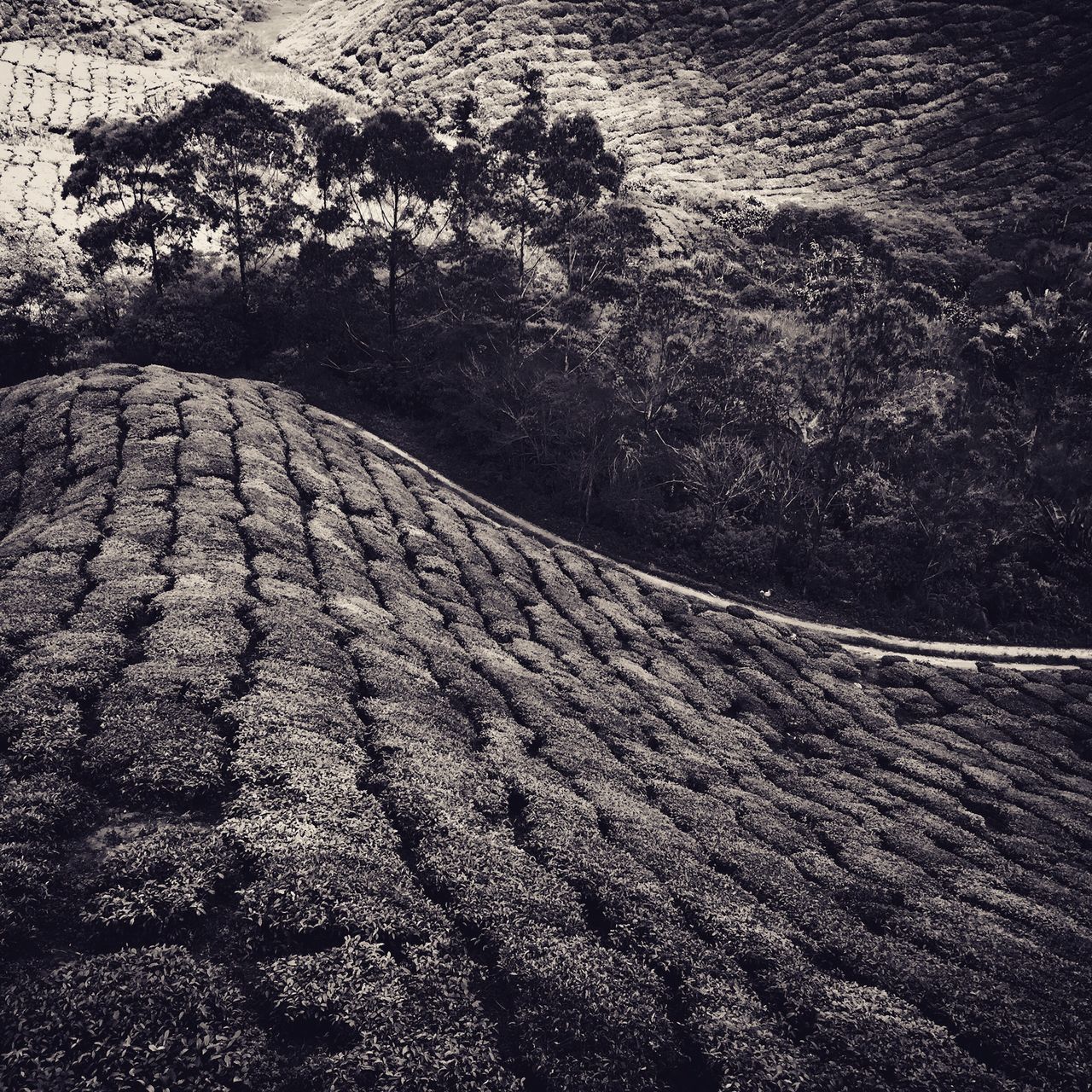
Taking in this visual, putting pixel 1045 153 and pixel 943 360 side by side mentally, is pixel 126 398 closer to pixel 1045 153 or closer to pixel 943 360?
pixel 943 360

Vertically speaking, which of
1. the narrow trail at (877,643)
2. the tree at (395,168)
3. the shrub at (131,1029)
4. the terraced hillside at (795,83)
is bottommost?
the narrow trail at (877,643)

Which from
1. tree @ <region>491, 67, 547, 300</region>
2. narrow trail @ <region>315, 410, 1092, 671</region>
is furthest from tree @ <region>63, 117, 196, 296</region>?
tree @ <region>491, 67, 547, 300</region>

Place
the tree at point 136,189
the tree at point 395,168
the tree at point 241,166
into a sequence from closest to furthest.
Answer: the tree at point 136,189, the tree at point 395,168, the tree at point 241,166

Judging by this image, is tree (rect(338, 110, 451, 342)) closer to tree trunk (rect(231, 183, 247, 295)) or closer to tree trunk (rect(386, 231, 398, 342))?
tree trunk (rect(386, 231, 398, 342))

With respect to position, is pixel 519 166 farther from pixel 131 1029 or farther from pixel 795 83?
pixel 131 1029

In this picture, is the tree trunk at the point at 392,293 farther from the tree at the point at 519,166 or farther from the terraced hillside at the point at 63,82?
the terraced hillside at the point at 63,82

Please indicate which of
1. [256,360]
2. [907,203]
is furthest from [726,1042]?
[907,203]

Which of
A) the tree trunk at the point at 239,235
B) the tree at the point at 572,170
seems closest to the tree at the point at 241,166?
the tree trunk at the point at 239,235
